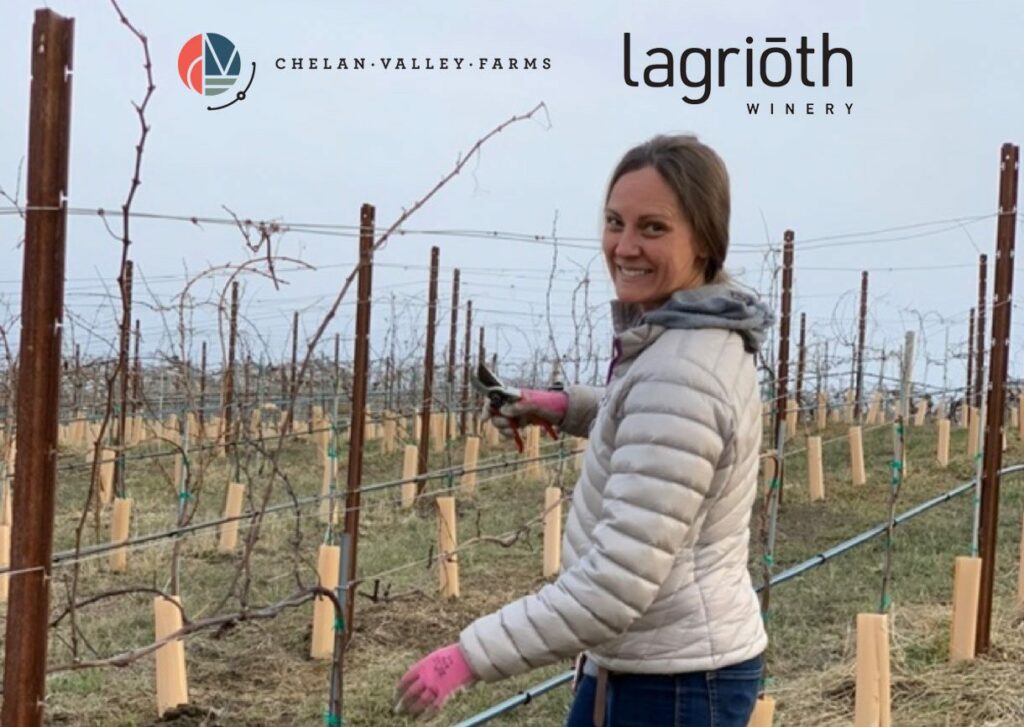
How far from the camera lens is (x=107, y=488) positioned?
26.8ft

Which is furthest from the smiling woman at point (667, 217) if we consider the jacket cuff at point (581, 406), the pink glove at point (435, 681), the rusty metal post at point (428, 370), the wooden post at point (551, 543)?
the rusty metal post at point (428, 370)

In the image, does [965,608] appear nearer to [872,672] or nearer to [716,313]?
[872,672]

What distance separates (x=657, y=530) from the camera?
1.30 meters

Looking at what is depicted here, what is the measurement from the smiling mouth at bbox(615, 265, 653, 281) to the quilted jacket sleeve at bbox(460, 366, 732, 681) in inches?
7.3

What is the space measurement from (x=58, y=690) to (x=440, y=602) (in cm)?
183


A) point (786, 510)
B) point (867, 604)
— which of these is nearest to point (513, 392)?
point (867, 604)

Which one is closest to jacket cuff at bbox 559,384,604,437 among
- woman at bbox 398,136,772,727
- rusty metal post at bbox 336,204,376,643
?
woman at bbox 398,136,772,727

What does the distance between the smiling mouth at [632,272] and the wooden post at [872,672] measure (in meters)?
1.93

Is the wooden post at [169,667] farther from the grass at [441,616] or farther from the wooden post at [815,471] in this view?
the wooden post at [815,471]

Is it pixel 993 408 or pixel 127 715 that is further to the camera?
pixel 993 408

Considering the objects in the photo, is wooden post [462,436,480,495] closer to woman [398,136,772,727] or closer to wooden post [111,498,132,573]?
wooden post [111,498,132,573]

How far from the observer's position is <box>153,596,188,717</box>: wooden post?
354cm

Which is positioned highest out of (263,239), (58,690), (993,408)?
(263,239)

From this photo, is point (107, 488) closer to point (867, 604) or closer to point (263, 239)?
point (867, 604)
